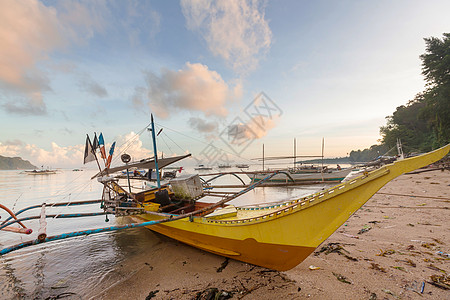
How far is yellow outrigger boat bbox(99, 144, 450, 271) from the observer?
132 inches

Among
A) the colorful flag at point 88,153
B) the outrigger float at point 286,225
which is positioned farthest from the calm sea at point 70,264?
the colorful flag at point 88,153

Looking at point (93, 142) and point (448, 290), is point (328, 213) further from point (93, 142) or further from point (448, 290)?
point (93, 142)

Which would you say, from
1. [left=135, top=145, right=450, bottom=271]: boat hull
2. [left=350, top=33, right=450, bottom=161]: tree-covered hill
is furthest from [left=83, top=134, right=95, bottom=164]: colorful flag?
[left=350, top=33, right=450, bottom=161]: tree-covered hill

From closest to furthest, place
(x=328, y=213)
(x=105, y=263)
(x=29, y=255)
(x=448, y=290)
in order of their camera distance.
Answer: (x=448, y=290), (x=328, y=213), (x=105, y=263), (x=29, y=255)

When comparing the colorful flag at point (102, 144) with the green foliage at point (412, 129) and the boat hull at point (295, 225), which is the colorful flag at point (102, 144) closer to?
the boat hull at point (295, 225)

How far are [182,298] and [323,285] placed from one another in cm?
324

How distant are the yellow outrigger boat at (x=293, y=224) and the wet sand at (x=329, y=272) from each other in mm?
494

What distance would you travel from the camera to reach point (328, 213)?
11.8 feet

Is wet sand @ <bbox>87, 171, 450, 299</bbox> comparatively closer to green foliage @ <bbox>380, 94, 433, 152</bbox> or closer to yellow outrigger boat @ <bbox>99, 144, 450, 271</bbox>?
yellow outrigger boat @ <bbox>99, 144, 450, 271</bbox>

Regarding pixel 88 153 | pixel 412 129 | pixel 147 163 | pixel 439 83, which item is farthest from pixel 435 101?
pixel 88 153

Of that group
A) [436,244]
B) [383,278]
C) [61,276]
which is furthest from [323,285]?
[61,276]

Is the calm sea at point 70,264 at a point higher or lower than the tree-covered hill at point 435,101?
lower

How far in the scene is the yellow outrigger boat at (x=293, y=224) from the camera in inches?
132

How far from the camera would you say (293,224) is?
3885 mm
